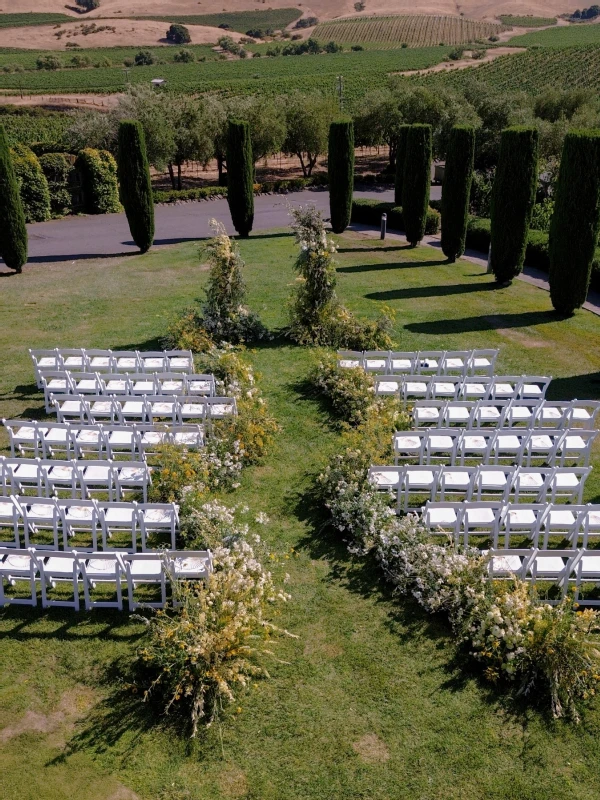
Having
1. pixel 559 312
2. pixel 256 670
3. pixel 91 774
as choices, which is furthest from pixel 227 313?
pixel 91 774

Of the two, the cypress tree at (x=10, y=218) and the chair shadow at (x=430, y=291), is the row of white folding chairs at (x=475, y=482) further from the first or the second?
the cypress tree at (x=10, y=218)

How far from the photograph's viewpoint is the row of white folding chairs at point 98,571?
744 centimetres

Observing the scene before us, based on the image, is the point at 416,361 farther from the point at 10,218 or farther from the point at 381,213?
the point at 381,213

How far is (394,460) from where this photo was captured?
10.5m

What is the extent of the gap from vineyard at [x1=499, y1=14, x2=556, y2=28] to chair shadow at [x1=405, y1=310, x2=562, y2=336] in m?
130

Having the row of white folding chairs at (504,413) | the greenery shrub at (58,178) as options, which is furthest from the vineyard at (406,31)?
the row of white folding chairs at (504,413)

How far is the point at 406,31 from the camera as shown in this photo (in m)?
117

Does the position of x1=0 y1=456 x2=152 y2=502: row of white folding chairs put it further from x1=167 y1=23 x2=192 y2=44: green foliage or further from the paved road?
x1=167 y1=23 x2=192 y2=44: green foliage

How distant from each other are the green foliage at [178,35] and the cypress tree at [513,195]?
364 feet

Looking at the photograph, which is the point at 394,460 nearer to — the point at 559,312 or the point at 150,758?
the point at 150,758

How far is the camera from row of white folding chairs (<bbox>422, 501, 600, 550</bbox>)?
832cm

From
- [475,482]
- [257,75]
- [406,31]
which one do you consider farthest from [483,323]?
[406,31]

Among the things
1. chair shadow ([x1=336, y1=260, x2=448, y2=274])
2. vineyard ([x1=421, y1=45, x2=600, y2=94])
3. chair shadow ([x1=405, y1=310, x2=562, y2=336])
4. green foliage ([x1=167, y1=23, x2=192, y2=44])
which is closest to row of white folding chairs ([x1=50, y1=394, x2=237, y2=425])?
chair shadow ([x1=405, y1=310, x2=562, y2=336])

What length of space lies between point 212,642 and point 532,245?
19044mm
